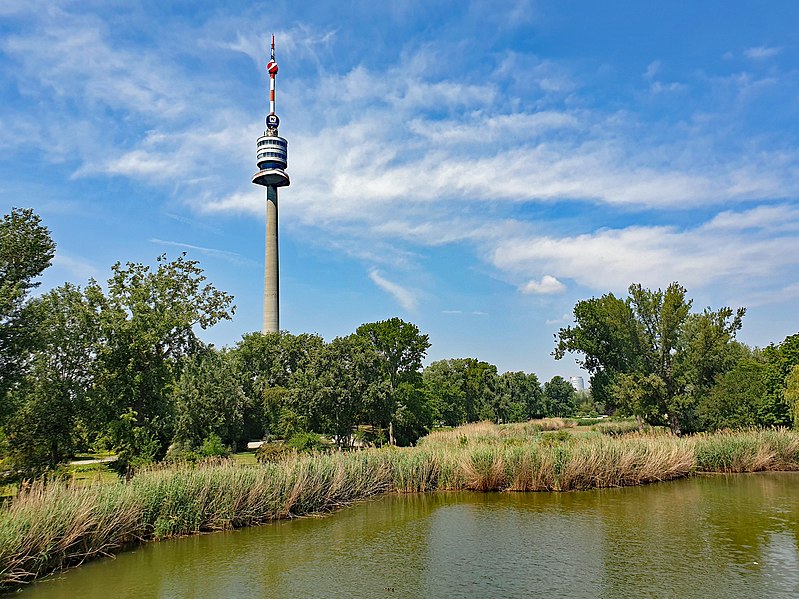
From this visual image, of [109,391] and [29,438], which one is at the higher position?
[109,391]

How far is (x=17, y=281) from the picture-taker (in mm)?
16344

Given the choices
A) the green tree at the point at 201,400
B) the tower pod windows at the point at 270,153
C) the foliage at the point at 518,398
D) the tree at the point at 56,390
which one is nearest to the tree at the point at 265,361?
the green tree at the point at 201,400

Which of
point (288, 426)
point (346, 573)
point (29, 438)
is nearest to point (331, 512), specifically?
point (346, 573)

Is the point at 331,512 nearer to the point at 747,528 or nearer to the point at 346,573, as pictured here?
the point at 346,573

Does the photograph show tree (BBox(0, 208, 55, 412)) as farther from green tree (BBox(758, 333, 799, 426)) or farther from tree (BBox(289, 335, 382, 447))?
green tree (BBox(758, 333, 799, 426))

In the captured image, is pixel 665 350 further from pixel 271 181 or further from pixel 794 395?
pixel 271 181

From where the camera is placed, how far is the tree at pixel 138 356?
19.0 meters

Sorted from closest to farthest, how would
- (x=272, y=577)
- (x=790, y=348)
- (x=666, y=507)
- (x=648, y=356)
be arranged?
1. (x=272, y=577)
2. (x=666, y=507)
3. (x=790, y=348)
4. (x=648, y=356)

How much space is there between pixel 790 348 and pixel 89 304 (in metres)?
31.9

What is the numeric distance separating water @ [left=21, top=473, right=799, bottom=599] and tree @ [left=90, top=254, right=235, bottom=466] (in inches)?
279

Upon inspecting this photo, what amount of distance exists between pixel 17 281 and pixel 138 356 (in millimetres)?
4514

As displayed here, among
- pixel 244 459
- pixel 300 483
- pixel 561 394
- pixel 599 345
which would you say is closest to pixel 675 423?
pixel 599 345

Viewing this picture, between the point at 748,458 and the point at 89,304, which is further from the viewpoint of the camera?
the point at 748,458

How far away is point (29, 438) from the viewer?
18297 mm
